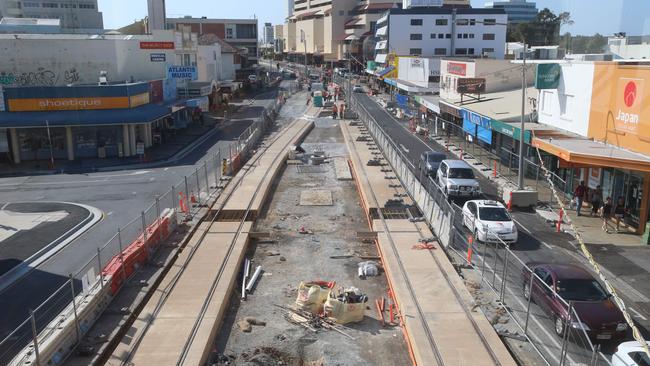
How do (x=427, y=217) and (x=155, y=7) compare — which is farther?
(x=155, y=7)

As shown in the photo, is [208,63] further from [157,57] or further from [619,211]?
[619,211]

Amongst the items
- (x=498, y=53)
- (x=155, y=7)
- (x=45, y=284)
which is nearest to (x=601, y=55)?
(x=45, y=284)

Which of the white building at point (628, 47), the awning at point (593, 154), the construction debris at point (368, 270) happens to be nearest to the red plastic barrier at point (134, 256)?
the construction debris at point (368, 270)

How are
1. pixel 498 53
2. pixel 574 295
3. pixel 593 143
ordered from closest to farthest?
pixel 574 295, pixel 593 143, pixel 498 53

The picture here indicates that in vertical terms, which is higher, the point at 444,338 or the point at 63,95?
the point at 63,95

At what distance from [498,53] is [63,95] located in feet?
281

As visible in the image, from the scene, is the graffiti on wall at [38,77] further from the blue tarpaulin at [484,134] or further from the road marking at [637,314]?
the road marking at [637,314]

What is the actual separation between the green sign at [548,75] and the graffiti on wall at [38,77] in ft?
126

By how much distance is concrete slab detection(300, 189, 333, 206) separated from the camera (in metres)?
29.0

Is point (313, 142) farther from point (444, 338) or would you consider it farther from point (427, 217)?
point (444, 338)

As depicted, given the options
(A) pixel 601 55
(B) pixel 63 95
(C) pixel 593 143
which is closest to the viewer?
(C) pixel 593 143

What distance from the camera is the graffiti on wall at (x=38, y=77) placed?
46781mm

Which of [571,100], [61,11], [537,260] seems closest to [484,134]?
[571,100]

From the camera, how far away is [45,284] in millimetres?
19031
